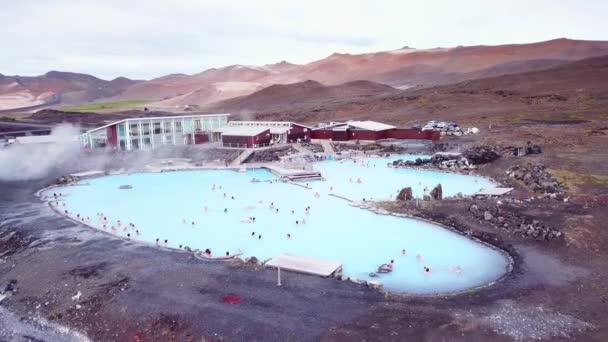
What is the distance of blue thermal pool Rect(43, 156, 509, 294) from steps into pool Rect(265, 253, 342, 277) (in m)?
0.85

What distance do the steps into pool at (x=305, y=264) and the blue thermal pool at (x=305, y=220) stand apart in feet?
A: 2.78

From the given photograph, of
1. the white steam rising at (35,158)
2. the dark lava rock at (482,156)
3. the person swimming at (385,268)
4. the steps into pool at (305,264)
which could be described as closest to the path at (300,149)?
the dark lava rock at (482,156)

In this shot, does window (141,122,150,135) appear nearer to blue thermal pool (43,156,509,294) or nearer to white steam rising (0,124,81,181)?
white steam rising (0,124,81,181)

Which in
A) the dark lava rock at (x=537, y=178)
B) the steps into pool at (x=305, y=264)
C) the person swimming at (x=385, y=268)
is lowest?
the person swimming at (x=385, y=268)

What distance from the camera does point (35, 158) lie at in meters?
43.4

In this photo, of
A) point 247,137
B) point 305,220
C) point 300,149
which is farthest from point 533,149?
point 247,137

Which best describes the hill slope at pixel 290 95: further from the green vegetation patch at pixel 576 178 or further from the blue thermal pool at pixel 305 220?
the green vegetation patch at pixel 576 178

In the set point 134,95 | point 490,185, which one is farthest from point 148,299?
point 134,95

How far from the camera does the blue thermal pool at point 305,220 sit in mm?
19078

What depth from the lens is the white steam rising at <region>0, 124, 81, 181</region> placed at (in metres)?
38.1

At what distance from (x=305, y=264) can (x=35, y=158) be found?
35.9 m

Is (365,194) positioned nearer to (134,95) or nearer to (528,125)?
(528,125)

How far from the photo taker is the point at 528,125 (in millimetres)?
53469

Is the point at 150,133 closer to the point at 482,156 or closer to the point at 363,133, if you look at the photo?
the point at 363,133
